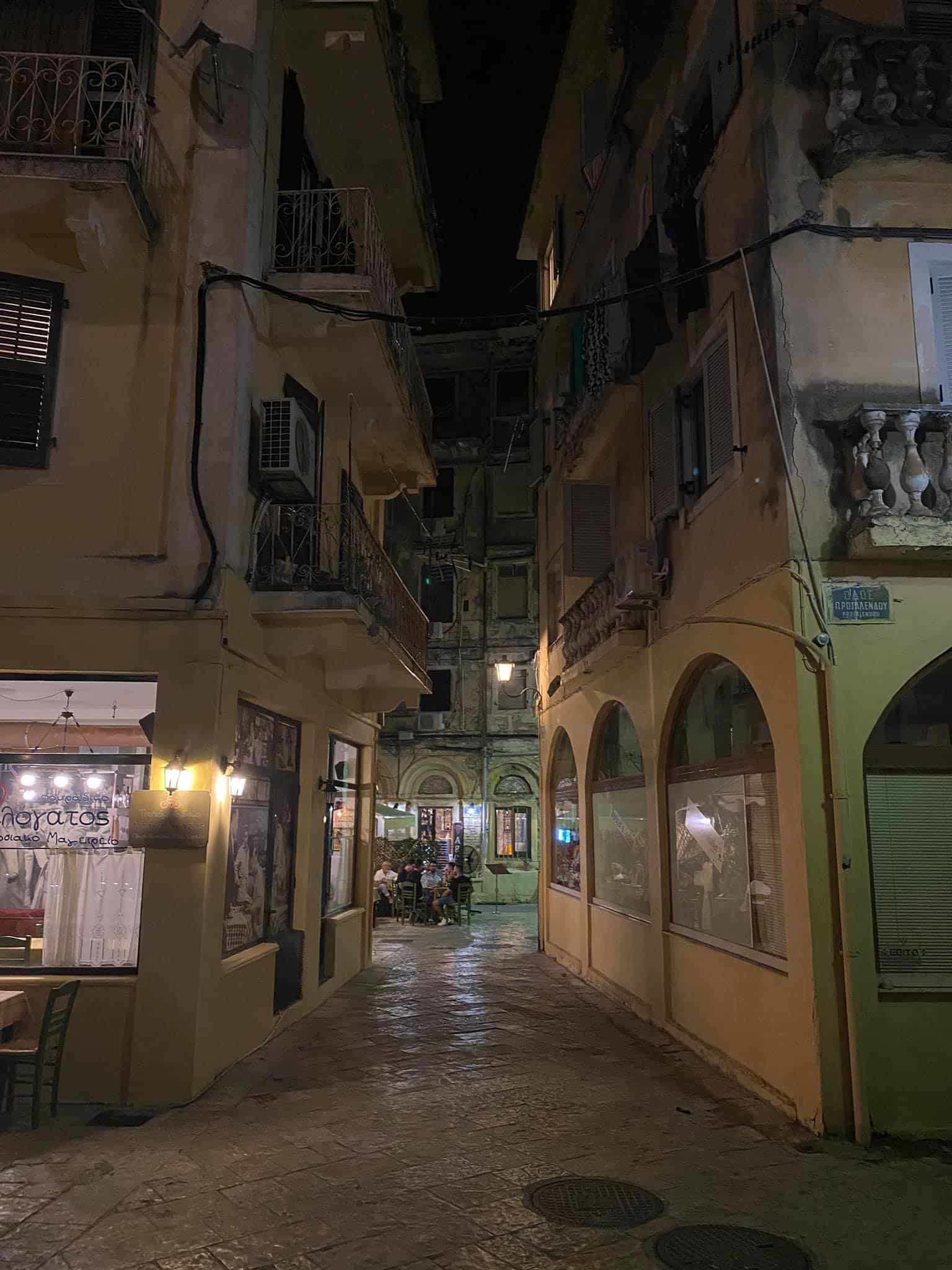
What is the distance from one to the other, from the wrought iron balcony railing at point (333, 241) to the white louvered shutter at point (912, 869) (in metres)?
6.57

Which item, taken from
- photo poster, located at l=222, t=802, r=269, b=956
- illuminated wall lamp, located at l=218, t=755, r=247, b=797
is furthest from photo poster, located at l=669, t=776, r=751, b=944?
illuminated wall lamp, located at l=218, t=755, r=247, b=797

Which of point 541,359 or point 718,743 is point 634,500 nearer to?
point 718,743

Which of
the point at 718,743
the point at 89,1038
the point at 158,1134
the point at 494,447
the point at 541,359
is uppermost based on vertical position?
the point at 494,447

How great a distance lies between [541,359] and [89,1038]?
15931mm

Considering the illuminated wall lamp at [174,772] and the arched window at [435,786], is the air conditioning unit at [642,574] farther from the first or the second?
the arched window at [435,786]

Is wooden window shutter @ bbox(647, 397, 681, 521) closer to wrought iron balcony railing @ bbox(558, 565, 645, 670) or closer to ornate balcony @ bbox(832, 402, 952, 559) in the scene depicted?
wrought iron balcony railing @ bbox(558, 565, 645, 670)

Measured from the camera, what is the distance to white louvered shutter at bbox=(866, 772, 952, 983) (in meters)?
6.94

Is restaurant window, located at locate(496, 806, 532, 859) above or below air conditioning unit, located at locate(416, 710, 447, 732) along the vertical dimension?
below

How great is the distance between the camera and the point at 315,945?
37.9 feet

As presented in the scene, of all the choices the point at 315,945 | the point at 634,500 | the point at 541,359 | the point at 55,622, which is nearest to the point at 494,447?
the point at 541,359

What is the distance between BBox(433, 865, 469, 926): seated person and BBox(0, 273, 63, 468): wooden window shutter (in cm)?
1570

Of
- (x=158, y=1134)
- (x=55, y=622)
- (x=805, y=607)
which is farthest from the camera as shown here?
(x=55, y=622)

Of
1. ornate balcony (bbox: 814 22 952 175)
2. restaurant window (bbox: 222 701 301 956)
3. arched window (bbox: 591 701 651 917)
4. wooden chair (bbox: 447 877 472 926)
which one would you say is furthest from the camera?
wooden chair (bbox: 447 877 472 926)

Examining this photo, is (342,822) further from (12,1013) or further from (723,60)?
(723,60)
